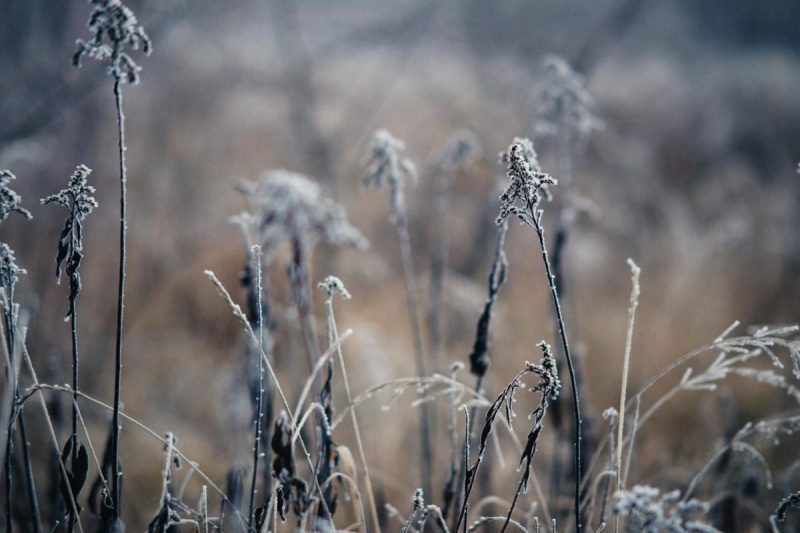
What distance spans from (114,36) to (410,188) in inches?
78.9

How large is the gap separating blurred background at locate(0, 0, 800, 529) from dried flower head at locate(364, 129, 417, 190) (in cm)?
64

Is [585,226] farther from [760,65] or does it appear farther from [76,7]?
[76,7]

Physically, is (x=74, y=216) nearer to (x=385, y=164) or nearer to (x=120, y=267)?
(x=120, y=267)

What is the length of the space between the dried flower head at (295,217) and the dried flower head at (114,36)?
0.67 feet

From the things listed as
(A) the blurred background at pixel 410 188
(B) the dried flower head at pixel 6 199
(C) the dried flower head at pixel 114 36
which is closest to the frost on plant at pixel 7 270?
(B) the dried flower head at pixel 6 199

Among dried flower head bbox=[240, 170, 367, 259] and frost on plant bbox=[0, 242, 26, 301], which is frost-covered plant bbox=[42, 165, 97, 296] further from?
dried flower head bbox=[240, 170, 367, 259]

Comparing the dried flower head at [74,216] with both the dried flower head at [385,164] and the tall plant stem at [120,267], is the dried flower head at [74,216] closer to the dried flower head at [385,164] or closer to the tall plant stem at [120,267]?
the tall plant stem at [120,267]

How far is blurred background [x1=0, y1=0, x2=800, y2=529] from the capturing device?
1809mm

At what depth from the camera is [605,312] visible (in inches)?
82.7

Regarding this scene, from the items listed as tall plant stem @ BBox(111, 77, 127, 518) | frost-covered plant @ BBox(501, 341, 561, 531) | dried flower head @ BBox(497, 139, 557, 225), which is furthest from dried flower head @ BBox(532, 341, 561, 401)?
tall plant stem @ BBox(111, 77, 127, 518)

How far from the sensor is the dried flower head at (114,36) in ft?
1.70

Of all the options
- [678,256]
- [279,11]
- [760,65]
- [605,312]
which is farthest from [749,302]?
[279,11]

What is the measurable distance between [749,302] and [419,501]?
2047 millimetres

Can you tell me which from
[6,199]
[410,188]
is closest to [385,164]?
[6,199]
